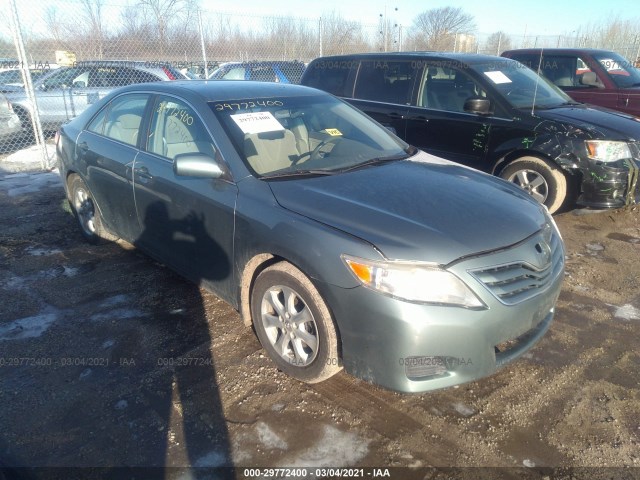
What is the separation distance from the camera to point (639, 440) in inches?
94.3

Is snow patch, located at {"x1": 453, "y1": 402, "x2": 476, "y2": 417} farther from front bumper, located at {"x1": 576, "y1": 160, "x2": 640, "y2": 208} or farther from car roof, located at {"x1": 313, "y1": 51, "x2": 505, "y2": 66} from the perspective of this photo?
car roof, located at {"x1": 313, "y1": 51, "x2": 505, "y2": 66}

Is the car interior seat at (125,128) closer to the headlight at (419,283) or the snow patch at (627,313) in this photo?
the headlight at (419,283)

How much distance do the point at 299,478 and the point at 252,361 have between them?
95 centimetres

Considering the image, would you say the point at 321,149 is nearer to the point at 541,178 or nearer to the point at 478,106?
the point at 478,106

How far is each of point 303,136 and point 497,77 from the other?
3.35 meters

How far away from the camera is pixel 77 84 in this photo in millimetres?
9984

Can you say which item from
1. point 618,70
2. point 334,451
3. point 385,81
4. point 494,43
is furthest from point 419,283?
point 494,43

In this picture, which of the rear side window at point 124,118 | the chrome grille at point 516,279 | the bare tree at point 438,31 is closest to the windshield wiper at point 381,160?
the chrome grille at point 516,279

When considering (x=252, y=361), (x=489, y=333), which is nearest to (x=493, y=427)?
(x=489, y=333)

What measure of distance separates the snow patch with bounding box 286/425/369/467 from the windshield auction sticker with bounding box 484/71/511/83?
466cm

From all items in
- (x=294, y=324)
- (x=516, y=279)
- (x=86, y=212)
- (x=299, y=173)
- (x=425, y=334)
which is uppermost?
(x=299, y=173)

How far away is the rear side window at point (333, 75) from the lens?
6770 mm

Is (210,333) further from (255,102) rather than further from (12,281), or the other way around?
(12,281)

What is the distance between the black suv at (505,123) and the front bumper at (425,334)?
10.5 feet
